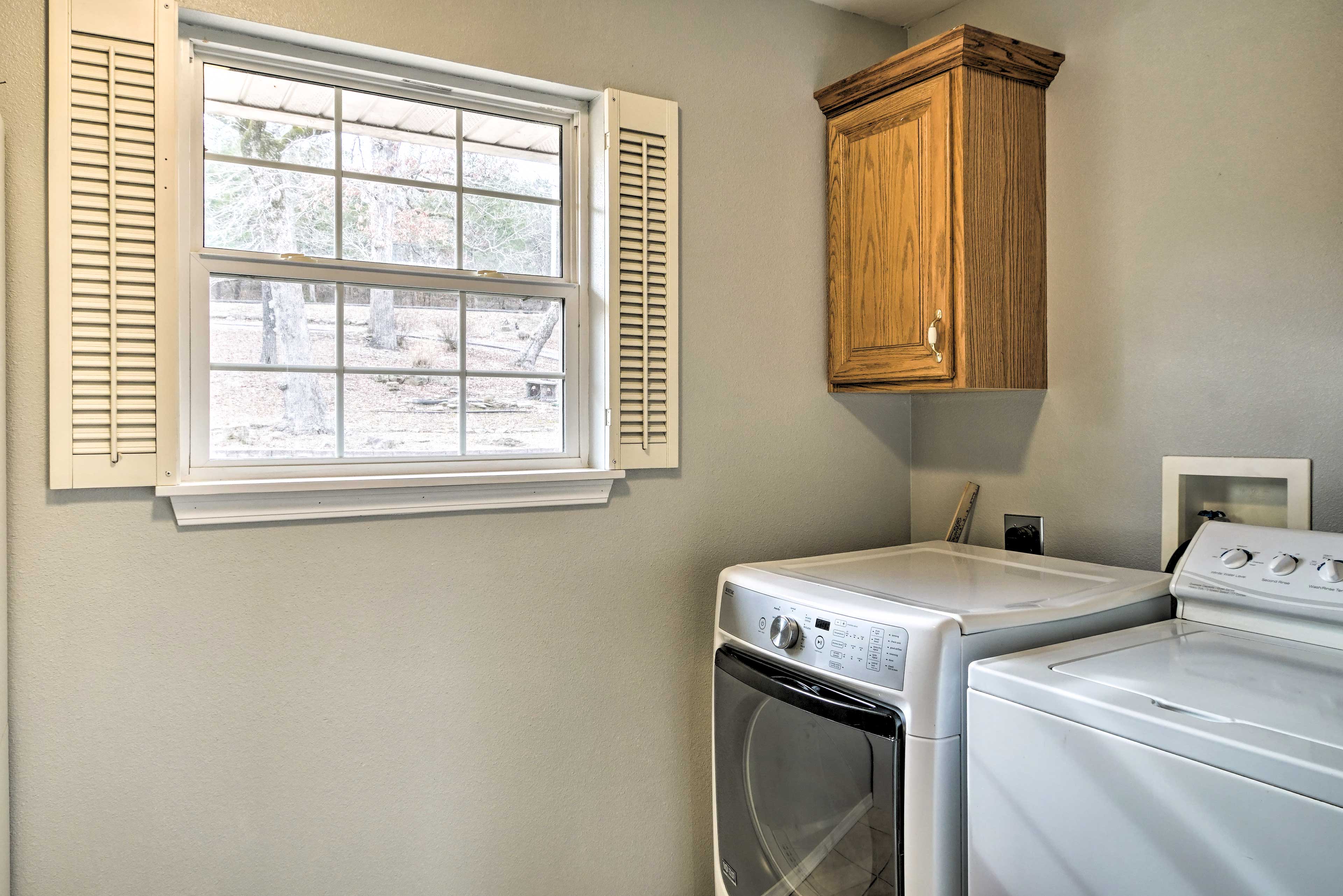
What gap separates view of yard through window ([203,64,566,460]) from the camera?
1.79 m

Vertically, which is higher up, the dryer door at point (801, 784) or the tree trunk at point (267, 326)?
the tree trunk at point (267, 326)

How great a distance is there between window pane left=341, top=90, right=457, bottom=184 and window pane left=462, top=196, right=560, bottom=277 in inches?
4.1

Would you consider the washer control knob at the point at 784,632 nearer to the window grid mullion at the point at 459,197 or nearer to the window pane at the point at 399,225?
the window grid mullion at the point at 459,197

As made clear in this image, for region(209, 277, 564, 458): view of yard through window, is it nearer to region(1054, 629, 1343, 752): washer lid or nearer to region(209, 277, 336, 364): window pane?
region(209, 277, 336, 364): window pane

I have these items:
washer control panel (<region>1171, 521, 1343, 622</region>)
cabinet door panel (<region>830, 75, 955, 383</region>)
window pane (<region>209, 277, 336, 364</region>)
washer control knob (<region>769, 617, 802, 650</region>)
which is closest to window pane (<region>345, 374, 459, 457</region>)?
window pane (<region>209, 277, 336, 364</region>)

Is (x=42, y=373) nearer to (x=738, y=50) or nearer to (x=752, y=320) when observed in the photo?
(x=752, y=320)

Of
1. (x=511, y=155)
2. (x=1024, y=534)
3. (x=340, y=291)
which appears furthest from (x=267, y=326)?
(x=1024, y=534)

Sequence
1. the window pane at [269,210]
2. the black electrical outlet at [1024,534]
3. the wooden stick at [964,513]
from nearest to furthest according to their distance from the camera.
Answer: the window pane at [269,210] → the black electrical outlet at [1024,534] → the wooden stick at [964,513]

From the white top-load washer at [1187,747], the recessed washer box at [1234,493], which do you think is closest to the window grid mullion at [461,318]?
the white top-load washer at [1187,747]

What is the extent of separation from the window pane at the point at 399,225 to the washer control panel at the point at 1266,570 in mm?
1752

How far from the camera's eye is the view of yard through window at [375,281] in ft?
5.87

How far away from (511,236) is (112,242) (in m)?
0.85

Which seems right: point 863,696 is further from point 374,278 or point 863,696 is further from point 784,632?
point 374,278

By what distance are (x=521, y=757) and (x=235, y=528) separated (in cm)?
85
